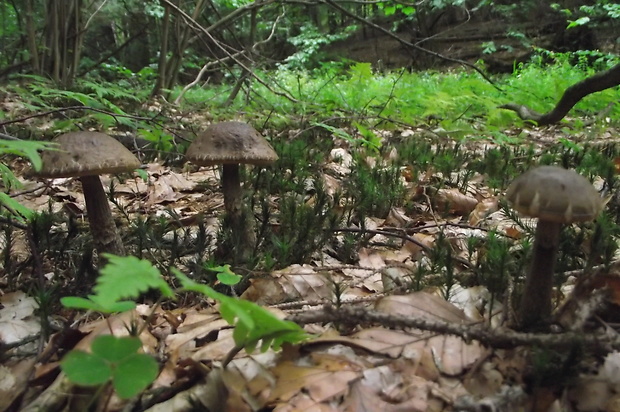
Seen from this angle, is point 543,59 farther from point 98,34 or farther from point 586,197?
point 586,197

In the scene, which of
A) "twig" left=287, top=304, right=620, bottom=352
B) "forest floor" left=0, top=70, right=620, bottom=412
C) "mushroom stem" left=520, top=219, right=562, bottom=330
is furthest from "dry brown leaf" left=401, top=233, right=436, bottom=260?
"twig" left=287, top=304, right=620, bottom=352

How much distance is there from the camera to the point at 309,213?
9.58 feet

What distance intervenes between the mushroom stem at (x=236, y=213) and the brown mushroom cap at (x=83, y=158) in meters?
0.75

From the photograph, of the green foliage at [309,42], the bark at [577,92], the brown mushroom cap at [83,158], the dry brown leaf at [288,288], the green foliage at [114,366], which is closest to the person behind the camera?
the green foliage at [114,366]

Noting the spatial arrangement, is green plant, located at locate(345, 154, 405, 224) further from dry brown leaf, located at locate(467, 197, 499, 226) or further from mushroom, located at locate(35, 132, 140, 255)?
mushroom, located at locate(35, 132, 140, 255)

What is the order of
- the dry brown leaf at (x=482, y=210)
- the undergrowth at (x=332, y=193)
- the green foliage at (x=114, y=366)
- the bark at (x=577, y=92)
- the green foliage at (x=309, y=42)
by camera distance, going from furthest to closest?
the green foliage at (x=309, y=42), the bark at (x=577, y=92), the dry brown leaf at (x=482, y=210), the undergrowth at (x=332, y=193), the green foliage at (x=114, y=366)

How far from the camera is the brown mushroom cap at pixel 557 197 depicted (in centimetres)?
136

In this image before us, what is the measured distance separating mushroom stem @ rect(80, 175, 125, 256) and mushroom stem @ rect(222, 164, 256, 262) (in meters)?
0.66

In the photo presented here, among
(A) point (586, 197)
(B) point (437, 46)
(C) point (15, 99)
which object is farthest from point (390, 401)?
(B) point (437, 46)

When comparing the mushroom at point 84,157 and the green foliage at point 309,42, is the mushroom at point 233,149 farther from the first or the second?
the green foliage at point 309,42

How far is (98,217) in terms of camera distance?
97.0 inches

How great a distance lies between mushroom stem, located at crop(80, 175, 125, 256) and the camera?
2.46m

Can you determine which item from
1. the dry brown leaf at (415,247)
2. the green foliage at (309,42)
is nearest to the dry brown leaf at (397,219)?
the dry brown leaf at (415,247)

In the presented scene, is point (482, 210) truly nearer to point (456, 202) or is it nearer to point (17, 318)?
point (456, 202)
